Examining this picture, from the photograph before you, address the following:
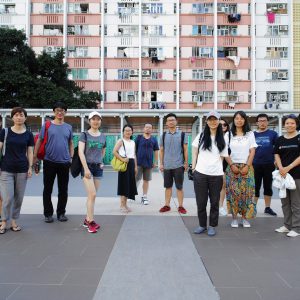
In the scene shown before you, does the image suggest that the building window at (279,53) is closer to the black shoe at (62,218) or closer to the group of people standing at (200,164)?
the group of people standing at (200,164)

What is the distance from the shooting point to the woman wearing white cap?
220 inches

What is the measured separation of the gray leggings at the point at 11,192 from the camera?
17.7 ft

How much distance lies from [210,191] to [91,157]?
5.97 ft

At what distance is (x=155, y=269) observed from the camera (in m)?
3.81

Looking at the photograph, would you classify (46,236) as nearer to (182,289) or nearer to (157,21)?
(182,289)

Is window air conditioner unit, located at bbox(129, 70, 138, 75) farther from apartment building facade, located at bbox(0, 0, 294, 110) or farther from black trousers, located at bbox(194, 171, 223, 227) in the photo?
black trousers, located at bbox(194, 171, 223, 227)

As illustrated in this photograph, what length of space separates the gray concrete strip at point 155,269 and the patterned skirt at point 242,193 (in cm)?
89

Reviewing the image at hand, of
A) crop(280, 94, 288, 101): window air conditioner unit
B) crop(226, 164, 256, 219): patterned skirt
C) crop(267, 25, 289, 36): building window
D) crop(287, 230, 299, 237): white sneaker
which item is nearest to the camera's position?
crop(287, 230, 299, 237): white sneaker

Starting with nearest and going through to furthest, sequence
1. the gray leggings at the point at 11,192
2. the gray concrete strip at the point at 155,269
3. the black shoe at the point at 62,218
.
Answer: the gray concrete strip at the point at 155,269 < the gray leggings at the point at 11,192 < the black shoe at the point at 62,218

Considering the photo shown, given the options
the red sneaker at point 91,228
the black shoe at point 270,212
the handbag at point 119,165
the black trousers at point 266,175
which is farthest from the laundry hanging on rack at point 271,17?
the red sneaker at point 91,228

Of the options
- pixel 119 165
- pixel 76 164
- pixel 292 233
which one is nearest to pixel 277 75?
pixel 119 165

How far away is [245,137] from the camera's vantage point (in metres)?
5.80

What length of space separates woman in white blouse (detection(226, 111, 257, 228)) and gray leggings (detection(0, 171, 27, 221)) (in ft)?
10.0

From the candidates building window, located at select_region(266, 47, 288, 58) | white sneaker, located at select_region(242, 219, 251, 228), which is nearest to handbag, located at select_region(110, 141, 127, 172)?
white sneaker, located at select_region(242, 219, 251, 228)
